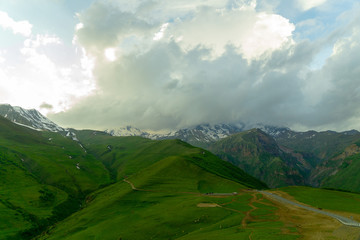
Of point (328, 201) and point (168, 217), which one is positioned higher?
point (168, 217)

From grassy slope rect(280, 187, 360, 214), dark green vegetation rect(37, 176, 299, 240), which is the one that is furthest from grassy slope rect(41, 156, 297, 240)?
grassy slope rect(280, 187, 360, 214)

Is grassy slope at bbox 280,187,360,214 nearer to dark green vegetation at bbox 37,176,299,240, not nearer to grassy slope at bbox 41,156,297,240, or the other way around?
dark green vegetation at bbox 37,176,299,240

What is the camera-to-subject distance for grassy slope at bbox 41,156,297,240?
66875mm

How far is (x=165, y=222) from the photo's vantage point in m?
85.7

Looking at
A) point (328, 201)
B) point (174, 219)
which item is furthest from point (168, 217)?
point (328, 201)

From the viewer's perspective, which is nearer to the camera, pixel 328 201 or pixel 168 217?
pixel 168 217

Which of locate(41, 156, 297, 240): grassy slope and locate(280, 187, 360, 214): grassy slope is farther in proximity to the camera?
locate(280, 187, 360, 214): grassy slope

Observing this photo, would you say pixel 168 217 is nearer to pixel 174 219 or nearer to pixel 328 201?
pixel 174 219

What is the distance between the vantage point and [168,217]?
89875mm

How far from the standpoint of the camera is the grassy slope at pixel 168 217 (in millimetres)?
66875

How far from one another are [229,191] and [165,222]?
64.8 metres

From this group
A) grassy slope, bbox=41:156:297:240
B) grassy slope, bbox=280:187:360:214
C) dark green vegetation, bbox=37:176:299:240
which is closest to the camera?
dark green vegetation, bbox=37:176:299:240

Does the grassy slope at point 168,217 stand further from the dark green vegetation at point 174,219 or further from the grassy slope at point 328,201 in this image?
the grassy slope at point 328,201

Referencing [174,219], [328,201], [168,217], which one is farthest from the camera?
[328,201]
